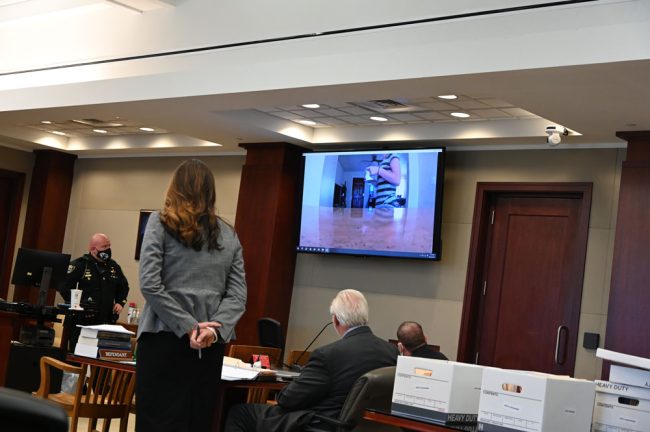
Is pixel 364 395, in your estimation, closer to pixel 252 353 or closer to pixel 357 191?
pixel 252 353

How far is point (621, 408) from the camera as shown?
372 centimetres

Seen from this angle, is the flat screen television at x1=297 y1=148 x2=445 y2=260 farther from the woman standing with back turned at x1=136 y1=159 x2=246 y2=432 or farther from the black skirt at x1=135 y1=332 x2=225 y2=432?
the black skirt at x1=135 y1=332 x2=225 y2=432

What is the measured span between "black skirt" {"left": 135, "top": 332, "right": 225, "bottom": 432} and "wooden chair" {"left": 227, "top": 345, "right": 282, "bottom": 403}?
5.71 ft

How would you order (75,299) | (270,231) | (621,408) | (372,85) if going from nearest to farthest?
1. (621,408)
2. (372,85)
3. (75,299)
4. (270,231)

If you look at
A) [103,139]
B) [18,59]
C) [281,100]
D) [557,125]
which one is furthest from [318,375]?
[103,139]

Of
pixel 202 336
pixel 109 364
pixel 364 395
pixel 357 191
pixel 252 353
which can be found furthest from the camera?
pixel 357 191

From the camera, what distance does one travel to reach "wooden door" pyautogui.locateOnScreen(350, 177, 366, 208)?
9.34 meters

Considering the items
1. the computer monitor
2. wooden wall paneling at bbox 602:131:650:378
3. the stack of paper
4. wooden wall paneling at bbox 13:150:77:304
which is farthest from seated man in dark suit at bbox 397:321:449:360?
wooden wall paneling at bbox 13:150:77:304

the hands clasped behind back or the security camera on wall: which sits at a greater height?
the security camera on wall

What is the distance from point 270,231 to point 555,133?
349cm

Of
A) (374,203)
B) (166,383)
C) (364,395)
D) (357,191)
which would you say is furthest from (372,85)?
(166,383)

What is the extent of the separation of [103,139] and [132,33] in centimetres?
386

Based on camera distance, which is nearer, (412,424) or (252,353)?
(412,424)

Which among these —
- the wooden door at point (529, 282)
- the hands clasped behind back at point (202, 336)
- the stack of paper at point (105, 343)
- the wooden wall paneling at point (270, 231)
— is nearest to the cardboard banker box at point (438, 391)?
the hands clasped behind back at point (202, 336)
